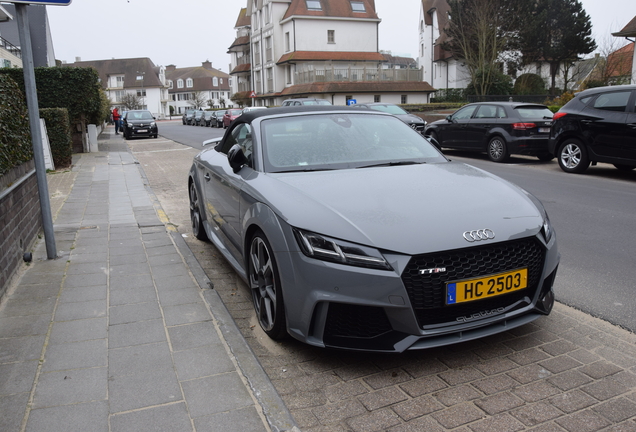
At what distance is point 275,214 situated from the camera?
11.5ft

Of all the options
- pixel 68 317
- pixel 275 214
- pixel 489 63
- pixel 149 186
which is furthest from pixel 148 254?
Result: pixel 489 63

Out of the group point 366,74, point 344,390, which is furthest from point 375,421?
point 366,74

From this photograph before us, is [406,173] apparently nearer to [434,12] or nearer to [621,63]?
[621,63]

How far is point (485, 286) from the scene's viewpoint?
3.13m

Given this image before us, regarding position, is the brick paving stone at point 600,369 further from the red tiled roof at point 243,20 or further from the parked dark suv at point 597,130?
the red tiled roof at point 243,20

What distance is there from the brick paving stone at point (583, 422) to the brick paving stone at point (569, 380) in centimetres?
26

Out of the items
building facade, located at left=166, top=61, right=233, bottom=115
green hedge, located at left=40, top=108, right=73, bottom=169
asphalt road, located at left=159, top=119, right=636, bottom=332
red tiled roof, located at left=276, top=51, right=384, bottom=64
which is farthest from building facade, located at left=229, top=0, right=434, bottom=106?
building facade, located at left=166, top=61, right=233, bottom=115

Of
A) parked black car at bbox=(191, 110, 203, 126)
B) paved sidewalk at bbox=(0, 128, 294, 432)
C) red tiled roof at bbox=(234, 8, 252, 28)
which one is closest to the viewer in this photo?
paved sidewalk at bbox=(0, 128, 294, 432)

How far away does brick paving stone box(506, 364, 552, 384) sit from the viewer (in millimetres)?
3116

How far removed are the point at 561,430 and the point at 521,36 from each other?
4754 cm

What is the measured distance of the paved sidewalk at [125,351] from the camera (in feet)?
9.09

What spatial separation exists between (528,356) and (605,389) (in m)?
0.49

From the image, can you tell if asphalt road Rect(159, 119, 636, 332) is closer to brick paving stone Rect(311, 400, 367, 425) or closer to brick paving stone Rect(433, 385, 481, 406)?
brick paving stone Rect(433, 385, 481, 406)

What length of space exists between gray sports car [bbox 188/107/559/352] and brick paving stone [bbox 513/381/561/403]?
350mm
